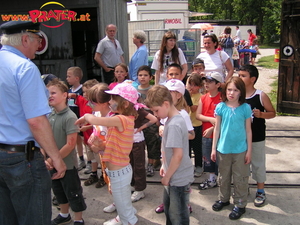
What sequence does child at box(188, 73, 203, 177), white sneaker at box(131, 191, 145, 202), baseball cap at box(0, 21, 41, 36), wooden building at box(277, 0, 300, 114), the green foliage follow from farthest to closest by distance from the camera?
the green foliage < wooden building at box(277, 0, 300, 114) < child at box(188, 73, 203, 177) < white sneaker at box(131, 191, 145, 202) < baseball cap at box(0, 21, 41, 36)

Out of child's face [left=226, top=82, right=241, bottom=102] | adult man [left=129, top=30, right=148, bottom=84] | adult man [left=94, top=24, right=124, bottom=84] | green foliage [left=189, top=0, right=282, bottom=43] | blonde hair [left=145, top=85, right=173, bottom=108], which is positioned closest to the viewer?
blonde hair [left=145, top=85, right=173, bottom=108]

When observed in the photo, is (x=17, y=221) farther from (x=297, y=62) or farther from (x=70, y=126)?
(x=297, y=62)

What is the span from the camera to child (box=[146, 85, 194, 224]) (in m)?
2.61

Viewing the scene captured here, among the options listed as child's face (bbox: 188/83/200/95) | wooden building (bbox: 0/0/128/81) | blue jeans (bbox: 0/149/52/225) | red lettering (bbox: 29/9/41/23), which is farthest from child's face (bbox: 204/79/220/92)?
red lettering (bbox: 29/9/41/23)

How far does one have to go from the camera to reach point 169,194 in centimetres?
278

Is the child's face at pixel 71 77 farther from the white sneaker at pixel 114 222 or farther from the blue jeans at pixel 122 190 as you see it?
the white sneaker at pixel 114 222

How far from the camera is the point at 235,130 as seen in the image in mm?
3229

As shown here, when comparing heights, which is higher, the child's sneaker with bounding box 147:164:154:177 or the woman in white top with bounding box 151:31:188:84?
the woman in white top with bounding box 151:31:188:84

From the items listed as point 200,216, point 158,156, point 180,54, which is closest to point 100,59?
point 180,54

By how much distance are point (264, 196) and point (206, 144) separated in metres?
0.91

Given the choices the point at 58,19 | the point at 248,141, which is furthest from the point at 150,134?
the point at 58,19

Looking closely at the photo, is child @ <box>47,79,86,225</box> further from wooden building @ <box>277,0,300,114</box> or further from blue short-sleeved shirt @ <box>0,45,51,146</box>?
wooden building @ <box>277,0,300,114</box>

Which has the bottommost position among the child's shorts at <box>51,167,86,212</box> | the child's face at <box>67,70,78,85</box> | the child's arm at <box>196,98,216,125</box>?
the child's shorts at <box>51,167,86,212</box>

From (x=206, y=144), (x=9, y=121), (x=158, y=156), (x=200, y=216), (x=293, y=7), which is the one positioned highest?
(x=293, y=7)
